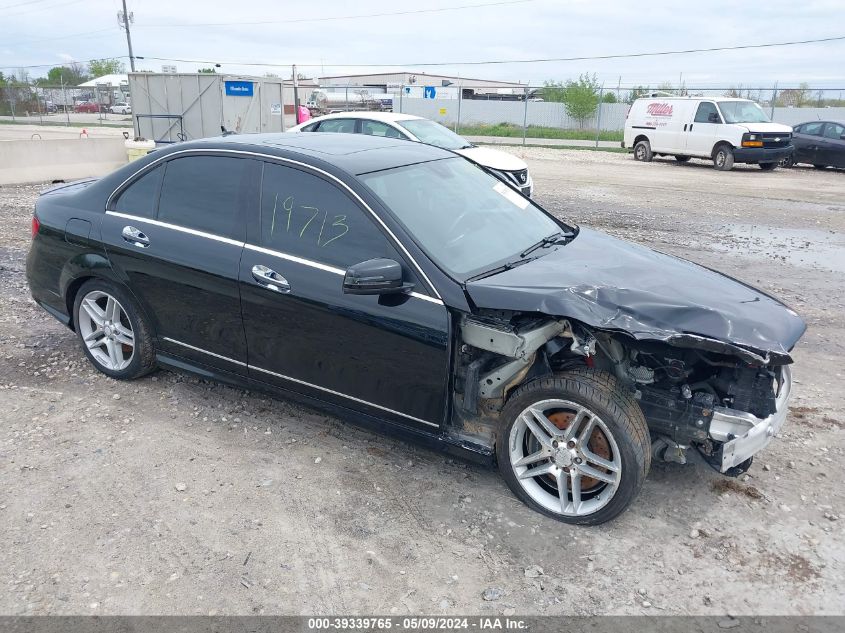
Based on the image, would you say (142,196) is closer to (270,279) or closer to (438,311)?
(270,279)

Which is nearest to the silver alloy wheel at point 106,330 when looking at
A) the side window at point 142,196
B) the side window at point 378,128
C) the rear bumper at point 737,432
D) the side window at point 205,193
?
the side window at point 142,196

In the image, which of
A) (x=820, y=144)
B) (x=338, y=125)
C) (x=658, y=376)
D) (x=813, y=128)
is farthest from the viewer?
(x=813, y=128)

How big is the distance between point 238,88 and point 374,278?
18.5 metres

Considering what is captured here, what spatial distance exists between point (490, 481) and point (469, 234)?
136 cm

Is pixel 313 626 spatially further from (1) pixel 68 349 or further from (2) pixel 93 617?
(1) pixel 68 349

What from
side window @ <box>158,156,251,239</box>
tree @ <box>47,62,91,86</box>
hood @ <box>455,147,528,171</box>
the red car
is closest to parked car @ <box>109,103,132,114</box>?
the red car

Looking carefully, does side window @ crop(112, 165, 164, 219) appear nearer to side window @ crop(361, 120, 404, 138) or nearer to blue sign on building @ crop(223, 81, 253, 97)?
side window @ crop(361, 120, 404, 138)

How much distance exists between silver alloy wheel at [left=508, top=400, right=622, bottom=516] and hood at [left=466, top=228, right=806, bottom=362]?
477mm

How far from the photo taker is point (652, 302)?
3268 millimetres

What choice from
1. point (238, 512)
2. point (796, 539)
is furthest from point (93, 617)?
point (796, 539)

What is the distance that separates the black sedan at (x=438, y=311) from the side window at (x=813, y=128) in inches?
743

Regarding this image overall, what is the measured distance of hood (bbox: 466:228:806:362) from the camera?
3080 mm

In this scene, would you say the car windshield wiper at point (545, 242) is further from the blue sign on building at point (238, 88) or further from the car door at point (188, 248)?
the blue sign on building at point (238, 88)

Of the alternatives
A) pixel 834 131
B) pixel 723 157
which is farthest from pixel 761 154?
pixel 834 131
